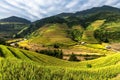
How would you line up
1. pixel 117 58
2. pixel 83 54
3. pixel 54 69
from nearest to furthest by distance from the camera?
pixel 54 69, pixel 117 58, pixel 83 54

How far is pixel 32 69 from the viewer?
126 ft

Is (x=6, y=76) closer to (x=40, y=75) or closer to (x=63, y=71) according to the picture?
(x=40, y=75)

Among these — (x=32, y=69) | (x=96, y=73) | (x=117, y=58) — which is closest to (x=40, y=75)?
(x=32, y=69)

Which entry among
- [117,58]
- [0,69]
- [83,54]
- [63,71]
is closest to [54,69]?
[63,71]

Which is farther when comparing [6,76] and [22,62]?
[22,62]

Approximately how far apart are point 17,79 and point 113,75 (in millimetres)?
13678

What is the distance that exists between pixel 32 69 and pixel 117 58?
20744mm

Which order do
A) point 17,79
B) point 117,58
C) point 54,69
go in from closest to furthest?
1. point 17,79
2. point 54,69
3. point 117,58

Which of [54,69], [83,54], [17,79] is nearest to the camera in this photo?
[17,79]

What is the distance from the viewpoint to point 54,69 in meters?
39.4

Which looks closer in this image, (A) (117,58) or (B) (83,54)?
(A) (117,58)

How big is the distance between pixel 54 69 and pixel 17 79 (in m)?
5.75

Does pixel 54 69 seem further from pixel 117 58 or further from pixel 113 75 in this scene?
pixel 117 58

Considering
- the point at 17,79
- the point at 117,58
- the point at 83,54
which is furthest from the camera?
the point at 83,54
